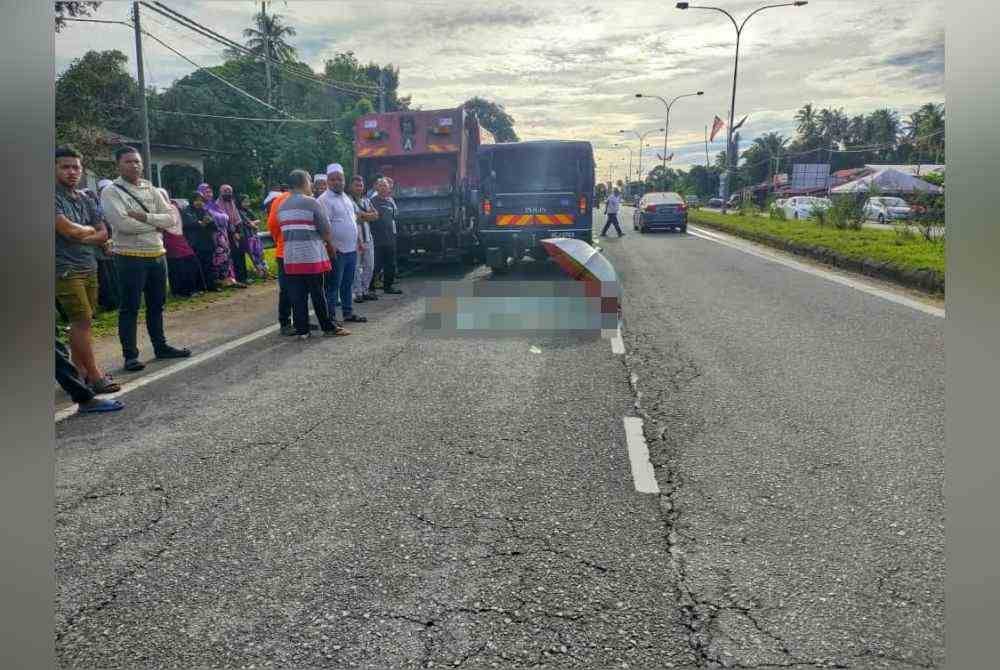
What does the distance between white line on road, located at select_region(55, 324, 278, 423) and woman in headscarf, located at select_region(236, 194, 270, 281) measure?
15.6ft

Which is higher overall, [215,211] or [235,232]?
[215,211]

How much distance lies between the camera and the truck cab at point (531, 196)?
13.8 meters

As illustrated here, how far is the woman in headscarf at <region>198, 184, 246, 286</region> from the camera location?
38.3 ft

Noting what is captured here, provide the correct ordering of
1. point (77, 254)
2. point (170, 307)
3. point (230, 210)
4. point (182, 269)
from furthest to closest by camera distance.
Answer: point (230, 210) → point (182, 269) → point (170, 307) → point (77, 254)

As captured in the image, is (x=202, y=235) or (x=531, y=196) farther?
(x=531, y=196)

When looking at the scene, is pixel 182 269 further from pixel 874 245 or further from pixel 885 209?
pixel 885 209

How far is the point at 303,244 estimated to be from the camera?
7.96 m

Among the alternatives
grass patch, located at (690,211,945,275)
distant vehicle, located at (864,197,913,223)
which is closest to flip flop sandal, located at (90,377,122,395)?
grass patch, located at (690,211,945,275)

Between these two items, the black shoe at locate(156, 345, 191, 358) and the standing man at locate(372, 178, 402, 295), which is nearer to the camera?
the black shoe at locate(156, 345, 191, 358)

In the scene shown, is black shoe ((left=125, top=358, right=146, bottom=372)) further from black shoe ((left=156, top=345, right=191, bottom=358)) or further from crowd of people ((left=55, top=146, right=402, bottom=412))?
black shoe ((left=156, top=345, right=191, bottom=358))

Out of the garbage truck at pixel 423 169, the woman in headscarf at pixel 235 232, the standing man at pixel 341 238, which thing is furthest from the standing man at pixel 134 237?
the garbage truck at pixel 423 169

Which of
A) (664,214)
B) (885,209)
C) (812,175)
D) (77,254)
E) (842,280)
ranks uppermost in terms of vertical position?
(812,175)

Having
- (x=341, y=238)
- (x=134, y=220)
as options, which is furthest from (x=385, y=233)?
(x=134, y=220)

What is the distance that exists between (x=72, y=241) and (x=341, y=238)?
12.7ft
